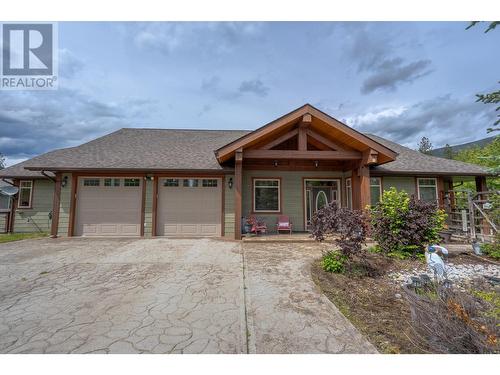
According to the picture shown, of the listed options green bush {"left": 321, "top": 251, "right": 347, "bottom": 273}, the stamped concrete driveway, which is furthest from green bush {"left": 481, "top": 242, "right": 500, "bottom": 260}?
the stamped concrete driveway

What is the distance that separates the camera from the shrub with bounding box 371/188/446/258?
5.47 m

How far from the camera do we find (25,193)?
1013 centimetres

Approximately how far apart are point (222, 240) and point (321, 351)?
6.15m

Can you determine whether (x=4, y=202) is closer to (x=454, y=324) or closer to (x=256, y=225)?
(x=256, y=225)

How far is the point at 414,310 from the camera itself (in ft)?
7.74

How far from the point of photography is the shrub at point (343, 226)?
4.28 m

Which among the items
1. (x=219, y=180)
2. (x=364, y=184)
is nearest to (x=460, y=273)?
(x=364, y=184)

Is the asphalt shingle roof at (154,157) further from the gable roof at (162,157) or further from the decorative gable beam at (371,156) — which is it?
the decorative gable beam at (371,156)

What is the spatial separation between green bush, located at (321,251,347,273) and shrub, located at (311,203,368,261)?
0.23m

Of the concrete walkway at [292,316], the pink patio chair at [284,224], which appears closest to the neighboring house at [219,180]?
the pink patio chair at [284,224]

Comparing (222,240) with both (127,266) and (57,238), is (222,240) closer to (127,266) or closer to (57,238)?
(127,266)

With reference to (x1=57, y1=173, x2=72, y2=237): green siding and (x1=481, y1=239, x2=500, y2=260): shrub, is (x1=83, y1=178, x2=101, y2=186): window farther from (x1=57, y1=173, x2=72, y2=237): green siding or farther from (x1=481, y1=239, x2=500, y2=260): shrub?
(x1=481, y1=239, x2=500, y2=260): shrub

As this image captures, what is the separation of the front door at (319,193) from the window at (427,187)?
138 inches
